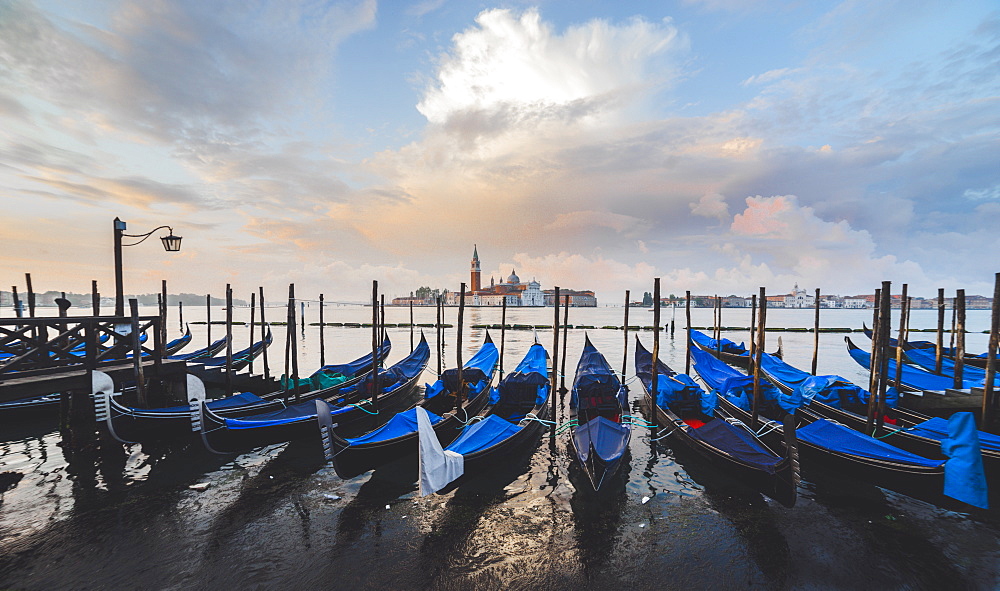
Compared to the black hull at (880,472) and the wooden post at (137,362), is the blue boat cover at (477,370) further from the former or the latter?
the black hull at (880,472)

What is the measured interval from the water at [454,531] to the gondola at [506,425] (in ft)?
Result: 1.61

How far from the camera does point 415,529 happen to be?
220 inches

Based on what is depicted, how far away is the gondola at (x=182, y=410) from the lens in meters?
7.59

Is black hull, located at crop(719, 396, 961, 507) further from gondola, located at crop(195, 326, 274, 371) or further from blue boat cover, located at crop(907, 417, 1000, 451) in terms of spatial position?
gondola, located at crop(195, 326, 274, 371)

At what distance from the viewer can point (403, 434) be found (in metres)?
7.12

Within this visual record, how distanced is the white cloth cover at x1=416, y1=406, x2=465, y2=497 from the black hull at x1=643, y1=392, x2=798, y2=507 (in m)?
4.27

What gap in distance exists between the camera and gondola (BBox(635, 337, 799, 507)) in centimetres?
579

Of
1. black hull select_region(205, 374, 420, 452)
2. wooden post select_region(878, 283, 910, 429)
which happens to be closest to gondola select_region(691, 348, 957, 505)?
wooden post select_region(878, 283, 910, 429)

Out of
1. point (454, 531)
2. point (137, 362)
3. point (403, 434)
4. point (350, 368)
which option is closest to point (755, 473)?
point (454, 531)

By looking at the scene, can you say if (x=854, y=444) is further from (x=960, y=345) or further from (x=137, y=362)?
(x=137, y=362)

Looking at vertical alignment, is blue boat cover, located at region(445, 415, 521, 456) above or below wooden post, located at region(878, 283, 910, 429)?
below

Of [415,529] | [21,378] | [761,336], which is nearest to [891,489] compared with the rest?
[761,336]

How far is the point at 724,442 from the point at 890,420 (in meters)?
4.76

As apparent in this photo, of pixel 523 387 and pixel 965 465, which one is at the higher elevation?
pixel 965 465
